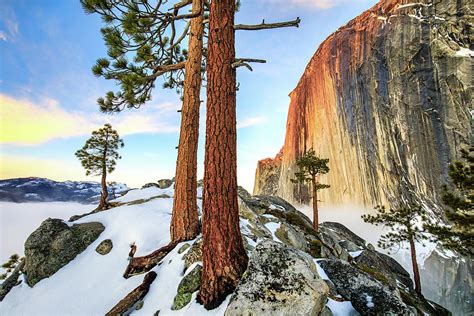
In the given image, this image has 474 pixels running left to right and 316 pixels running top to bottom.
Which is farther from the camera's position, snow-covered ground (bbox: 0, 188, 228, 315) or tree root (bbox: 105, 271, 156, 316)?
snow-covered ground (bbox: 0, 188, 228, 315)

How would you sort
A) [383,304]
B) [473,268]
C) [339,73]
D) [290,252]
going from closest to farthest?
1. [290,252]
2. [383,304]
3. [473,268]
4. [339,73]

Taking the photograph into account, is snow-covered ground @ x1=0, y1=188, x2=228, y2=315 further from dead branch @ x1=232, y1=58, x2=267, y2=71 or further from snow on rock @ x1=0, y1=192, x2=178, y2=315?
dead branch @ x1=232, y1=58, x2=267, y2=71

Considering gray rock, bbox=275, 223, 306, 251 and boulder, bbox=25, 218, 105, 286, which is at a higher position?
boulder, bbox=25, 218, 105, 286

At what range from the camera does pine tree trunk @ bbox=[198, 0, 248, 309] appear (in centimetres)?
341

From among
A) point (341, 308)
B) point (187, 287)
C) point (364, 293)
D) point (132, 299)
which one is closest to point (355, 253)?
point (364, 293)

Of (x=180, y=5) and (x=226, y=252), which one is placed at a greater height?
(x=180, y=5)

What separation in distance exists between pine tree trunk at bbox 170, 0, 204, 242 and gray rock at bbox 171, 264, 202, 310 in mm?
1494

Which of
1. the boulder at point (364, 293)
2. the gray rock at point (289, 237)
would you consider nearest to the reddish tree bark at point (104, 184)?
the gray rock at point (289, 237)

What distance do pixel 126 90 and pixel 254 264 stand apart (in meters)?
5.84

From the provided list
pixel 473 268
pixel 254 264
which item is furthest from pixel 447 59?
pixel 254 264

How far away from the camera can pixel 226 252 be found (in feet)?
11.3

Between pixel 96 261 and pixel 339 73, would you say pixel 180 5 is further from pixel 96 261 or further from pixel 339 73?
pixel 339 73

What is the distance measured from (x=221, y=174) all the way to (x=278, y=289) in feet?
5.53

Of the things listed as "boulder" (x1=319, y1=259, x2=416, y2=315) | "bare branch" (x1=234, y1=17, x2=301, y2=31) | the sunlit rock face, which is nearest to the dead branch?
"bare branch" (x1=234, y1=17, x2=301, y2=31)
